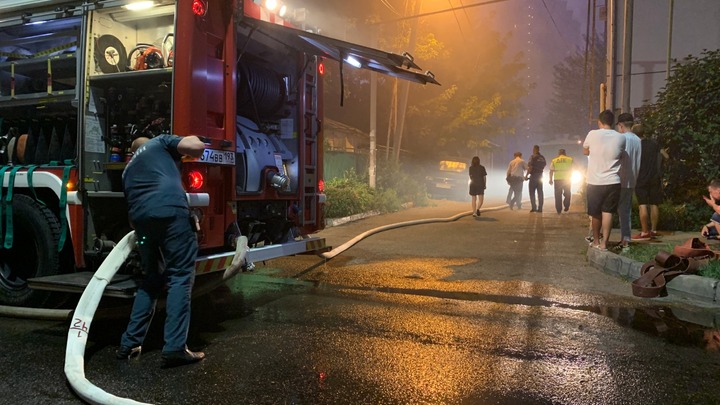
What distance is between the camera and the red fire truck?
14.9 ft

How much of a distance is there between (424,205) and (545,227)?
7.99 metres

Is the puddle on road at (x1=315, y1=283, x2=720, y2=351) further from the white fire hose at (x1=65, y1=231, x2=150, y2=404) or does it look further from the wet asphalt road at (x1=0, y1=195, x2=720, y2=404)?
the white fire hose at (x1=65, y1=231, x2=150, y2=404)

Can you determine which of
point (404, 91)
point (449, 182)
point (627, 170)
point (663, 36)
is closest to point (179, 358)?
point (627, 170)

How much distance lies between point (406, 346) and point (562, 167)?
1129cm

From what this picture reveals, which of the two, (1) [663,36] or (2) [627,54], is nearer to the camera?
(2) [627,54]

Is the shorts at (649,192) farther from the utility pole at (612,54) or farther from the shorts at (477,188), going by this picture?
the shorts at (477,188)

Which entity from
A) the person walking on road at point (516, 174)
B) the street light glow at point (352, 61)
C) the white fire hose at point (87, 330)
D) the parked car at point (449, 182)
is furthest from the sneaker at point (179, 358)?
the parked car at point (449, 182)

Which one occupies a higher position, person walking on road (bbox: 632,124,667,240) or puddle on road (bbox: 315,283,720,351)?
person walking on road (bbox: 632,124,667,240)

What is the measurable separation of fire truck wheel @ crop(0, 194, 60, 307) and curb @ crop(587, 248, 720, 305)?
619cm

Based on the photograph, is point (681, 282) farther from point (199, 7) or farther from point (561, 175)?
point (561, 175)

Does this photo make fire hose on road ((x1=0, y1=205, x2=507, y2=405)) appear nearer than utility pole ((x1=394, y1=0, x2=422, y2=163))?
Yes

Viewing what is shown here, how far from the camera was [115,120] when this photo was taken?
16.4 feet

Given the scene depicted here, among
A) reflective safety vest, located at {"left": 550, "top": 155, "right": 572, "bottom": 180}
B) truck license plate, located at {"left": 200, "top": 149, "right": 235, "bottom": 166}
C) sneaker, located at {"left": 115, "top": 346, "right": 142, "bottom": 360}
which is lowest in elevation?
sneaker, located at {"left": 115, "top": 346, "right": 142, "bottom": 360}

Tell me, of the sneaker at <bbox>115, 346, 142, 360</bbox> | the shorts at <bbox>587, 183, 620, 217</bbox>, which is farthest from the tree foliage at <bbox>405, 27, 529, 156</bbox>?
the sneaker at <bbox>115, 346, 142, 360</bbox>
